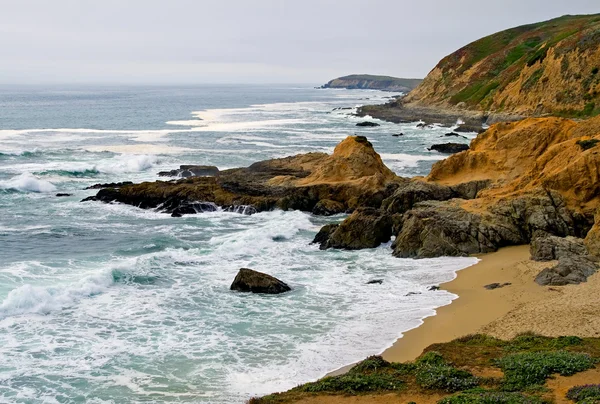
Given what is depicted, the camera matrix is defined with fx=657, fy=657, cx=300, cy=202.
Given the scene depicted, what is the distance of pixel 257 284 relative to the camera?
70.7ft

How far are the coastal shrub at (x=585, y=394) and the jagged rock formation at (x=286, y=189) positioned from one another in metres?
23.2

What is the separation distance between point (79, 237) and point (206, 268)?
28.1 ft

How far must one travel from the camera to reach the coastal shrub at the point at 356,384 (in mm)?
12750

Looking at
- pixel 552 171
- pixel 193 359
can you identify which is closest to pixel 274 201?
pixel 552 171

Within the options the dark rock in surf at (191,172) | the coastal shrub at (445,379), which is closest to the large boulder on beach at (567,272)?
the coastal shrub at (445,379)

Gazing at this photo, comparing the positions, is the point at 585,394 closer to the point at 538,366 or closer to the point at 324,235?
the point at 538,366

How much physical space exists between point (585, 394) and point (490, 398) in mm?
1615

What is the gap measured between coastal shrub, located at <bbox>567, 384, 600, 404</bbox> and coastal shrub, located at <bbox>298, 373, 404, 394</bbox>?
3087 millimetres

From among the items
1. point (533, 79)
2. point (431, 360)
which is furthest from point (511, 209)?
point (533, 79)

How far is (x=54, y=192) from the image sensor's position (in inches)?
1698

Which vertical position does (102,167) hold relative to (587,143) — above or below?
below

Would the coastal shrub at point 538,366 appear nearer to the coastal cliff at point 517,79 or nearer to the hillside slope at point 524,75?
the hillside slope at point 524,75

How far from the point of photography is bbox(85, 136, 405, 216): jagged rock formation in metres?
35.8

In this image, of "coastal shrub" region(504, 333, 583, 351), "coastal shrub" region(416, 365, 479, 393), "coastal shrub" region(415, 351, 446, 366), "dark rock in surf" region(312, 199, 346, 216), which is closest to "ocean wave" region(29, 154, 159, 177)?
"dark rock in surf" region(312, 199, 346, 216)
